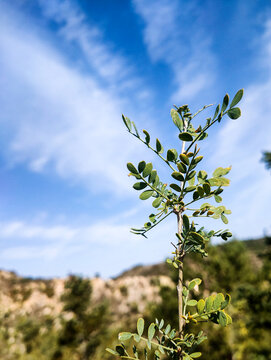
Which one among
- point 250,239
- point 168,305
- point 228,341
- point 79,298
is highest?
point 250,239

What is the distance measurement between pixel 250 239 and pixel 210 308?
6400cm

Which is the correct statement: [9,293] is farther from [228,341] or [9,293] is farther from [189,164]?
[189,164]

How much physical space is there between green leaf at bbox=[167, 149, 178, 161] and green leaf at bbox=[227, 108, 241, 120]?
11.4 inches

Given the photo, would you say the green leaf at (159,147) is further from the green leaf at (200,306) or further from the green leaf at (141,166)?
the green leaf at (200,306)

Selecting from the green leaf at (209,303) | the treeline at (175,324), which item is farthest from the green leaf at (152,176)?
the treeline at (175,324)

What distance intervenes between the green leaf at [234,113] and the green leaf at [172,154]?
0.95 feet

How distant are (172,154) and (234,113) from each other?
315 millimetres

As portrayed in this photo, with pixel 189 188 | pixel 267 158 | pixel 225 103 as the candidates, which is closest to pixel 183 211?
pixel 189 188

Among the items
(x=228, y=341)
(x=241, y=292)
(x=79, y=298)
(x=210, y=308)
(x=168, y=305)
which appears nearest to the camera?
(x=210, y=308)

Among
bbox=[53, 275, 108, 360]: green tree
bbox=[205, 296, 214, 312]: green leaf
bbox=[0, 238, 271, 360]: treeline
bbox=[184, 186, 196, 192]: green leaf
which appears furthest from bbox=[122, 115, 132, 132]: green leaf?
bbox=[53, 275, 108, 360]: green tree

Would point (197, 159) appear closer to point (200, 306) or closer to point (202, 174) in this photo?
point (202, 174)

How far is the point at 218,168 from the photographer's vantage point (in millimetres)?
1110

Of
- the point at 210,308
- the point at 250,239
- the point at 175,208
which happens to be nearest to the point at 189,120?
the point at 175,208

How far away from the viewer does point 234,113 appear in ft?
3.21
